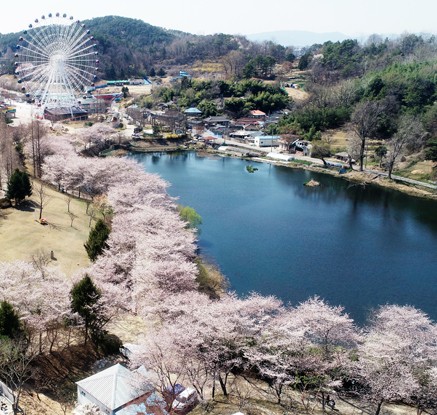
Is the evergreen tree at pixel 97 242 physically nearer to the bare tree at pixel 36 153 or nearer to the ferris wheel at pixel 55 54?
the bare tree at pixel 36 153

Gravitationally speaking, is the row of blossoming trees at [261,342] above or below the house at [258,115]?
below

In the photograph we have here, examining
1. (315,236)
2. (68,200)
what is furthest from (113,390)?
(315,236)

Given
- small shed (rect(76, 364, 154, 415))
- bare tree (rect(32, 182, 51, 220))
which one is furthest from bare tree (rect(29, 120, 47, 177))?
small shed (rect(76, 364, 154, 415))

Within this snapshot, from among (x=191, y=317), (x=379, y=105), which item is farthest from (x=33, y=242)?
(x=379, y=105)

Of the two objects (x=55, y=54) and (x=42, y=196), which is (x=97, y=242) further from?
(x=55, y=54)

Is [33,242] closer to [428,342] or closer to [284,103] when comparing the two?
[428,342]

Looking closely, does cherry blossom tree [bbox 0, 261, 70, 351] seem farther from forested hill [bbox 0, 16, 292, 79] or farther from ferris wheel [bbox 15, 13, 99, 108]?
forested hill [bbox 0, 16, 292, 79]

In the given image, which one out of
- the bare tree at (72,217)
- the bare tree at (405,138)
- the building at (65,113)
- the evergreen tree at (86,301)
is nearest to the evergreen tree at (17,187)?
the bare tree at (72,217)
